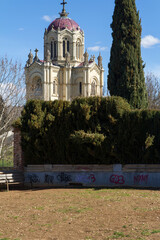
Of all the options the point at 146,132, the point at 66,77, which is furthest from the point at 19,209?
the point at 66,77

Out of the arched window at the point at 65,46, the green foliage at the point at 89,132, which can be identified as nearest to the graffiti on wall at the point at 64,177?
the green foliage at the point at 89,132

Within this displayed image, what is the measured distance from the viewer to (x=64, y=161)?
1716cm

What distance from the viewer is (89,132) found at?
1641 cm

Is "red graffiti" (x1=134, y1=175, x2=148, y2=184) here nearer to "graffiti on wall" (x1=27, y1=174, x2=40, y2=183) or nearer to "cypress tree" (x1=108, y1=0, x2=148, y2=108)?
"cypress tree" (x1=108, y1=0, x2=148, y2=108)

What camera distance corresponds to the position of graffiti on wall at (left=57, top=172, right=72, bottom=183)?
662 inches

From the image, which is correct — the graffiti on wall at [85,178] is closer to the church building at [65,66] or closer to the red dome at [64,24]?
the church building at [65,66]

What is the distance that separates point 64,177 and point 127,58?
24.9 ft

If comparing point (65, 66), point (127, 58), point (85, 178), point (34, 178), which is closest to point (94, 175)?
point (85, 178)

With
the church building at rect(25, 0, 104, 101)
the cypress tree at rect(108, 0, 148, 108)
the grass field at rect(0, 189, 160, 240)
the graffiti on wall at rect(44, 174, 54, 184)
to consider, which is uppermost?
the church building at rect(25, 0, 104, 101)

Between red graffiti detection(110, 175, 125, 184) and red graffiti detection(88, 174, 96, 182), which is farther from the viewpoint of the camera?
red graffiti detection(88, 174, 96, 182)

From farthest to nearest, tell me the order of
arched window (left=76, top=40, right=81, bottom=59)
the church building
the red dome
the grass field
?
the red dome, arched window (left=76, top=40, right=81, bottom=59), the church building, the grass field

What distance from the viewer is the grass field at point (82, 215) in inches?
315

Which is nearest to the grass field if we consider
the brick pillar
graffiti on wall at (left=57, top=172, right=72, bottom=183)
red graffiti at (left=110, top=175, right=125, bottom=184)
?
red graffiti at (left=110, top=175, right=125, bottom=184)

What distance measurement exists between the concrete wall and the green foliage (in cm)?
33
